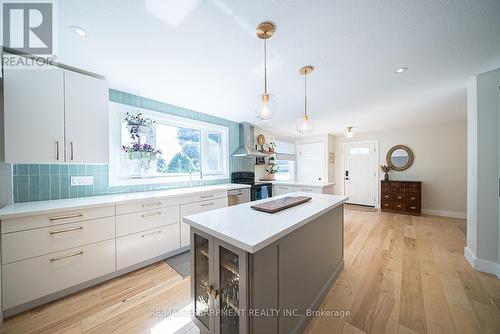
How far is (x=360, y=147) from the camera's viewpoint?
5.32 m

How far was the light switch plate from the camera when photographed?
6.62 ft

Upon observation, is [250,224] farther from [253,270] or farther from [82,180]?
[82,180]

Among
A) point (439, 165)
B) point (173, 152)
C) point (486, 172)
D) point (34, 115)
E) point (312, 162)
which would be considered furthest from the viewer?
point (312, 162)

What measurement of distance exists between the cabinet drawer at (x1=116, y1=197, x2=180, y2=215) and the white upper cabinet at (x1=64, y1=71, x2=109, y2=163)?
57 cm

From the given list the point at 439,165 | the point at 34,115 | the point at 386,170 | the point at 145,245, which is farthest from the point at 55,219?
the point at 439,165

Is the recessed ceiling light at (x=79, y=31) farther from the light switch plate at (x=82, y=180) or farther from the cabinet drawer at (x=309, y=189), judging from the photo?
the cabinet drawer at (x=309, y=189)

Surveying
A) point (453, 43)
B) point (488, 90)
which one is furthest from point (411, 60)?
point (488, 90)

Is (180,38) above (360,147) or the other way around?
above

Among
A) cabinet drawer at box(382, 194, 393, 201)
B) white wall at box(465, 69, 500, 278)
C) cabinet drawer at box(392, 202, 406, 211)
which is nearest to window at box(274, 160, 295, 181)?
cabinet drawer at box(382, 194, 393, 201)

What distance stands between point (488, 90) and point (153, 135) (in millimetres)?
4332

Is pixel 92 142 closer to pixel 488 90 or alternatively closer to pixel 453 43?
pixel 453 43

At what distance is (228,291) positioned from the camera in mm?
1070

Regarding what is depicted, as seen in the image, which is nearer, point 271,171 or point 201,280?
point 201,280

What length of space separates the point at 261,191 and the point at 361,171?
3466 mm
